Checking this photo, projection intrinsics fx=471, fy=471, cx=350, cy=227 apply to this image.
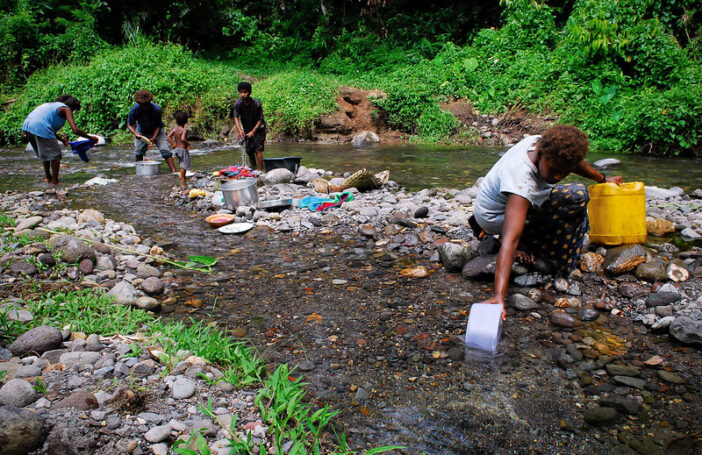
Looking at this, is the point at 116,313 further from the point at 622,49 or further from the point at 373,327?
the point at 622,49

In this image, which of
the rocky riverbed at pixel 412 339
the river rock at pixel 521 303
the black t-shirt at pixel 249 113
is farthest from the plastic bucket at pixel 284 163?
the river rock at pixel 521 303

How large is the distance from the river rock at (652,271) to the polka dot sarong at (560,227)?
44 cm

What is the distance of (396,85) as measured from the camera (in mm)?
13039

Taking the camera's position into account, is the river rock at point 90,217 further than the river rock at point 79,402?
Yes

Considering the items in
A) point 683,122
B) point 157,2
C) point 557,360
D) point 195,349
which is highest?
point 157,2

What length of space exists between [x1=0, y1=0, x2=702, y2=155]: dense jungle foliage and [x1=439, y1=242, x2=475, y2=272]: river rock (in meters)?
6.73

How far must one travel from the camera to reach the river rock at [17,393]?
1.82m

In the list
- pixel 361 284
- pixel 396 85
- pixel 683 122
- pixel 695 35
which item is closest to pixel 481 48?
pixel 396 85

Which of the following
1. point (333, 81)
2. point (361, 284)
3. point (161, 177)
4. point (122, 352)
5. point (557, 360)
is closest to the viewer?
point (122, 352)

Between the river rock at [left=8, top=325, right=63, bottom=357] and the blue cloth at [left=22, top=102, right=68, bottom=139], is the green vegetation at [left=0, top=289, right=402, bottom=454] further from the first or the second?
the blue cloth at [left=22, top=102, right=68, bottom=139]

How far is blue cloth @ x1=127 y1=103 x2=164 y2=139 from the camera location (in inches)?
310

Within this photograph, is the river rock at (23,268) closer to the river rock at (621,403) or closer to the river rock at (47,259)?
the river rock at (47,259)

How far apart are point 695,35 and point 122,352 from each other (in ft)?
45.1

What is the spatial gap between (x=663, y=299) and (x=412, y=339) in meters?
1.63
